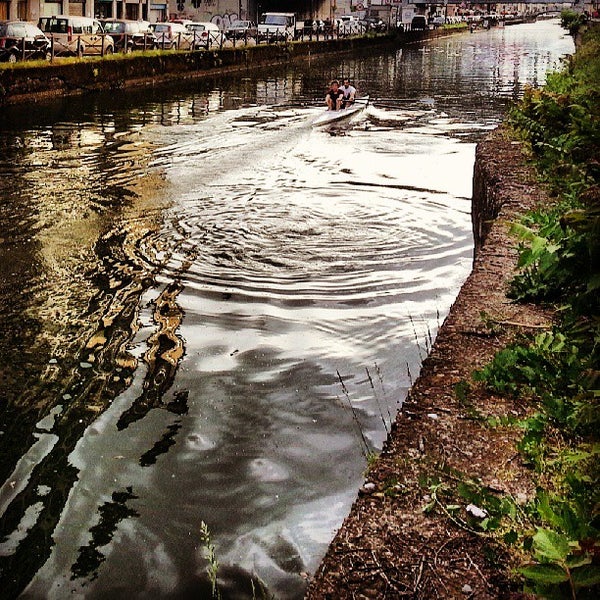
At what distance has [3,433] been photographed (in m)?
6.77

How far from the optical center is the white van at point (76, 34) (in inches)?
1464

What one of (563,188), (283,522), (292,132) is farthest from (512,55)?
(283,522)

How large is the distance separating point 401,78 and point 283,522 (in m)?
41.8

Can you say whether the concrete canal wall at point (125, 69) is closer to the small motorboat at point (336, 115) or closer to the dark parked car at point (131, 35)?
the dark parked car at point (131, 35)

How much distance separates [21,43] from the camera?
33.1 meters

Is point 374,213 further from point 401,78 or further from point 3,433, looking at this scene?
point 401,78

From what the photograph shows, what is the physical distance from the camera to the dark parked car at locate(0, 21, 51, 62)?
31766 mm

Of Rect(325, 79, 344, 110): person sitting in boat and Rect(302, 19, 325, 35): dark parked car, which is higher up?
Rect(302, 19, 325, 35): dark parked car

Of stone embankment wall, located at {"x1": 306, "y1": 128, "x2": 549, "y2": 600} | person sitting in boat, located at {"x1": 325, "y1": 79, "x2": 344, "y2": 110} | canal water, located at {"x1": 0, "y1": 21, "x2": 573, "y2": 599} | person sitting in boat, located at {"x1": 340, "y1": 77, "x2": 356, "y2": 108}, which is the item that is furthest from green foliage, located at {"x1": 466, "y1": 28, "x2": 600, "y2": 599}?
person sitting in boat, located at {"x1": 340, "y1": 77, "x2": 356, "y2": 108}

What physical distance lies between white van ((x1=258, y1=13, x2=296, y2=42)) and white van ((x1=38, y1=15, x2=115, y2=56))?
→ 1779 cm

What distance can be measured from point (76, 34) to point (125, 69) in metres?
6.48

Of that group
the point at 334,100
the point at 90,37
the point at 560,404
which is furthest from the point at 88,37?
the point at 560,404

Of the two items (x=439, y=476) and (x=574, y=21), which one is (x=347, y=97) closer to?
(x=439, y=476)

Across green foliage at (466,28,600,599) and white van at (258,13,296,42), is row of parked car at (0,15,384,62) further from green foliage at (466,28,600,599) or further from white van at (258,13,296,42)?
green foliage at (466,28,600,599)
